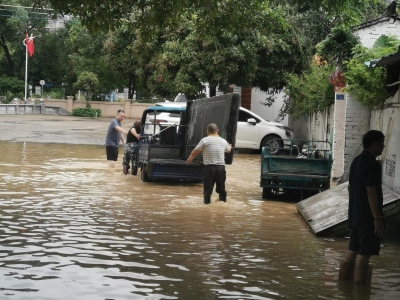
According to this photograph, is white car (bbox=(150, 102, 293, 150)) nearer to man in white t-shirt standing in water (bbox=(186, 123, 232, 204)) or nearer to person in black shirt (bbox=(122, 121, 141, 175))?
person in black shirt (bbox=(122, 121, 141, 175))

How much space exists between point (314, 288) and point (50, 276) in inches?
111

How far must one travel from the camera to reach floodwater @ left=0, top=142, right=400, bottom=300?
7727 mm

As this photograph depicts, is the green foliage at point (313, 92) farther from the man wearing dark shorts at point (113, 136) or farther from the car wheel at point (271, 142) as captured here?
the man wearing dark shorts at point (113, 136)

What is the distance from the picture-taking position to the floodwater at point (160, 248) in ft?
25.3

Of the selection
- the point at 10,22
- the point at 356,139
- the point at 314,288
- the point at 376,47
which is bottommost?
the point at 314,288

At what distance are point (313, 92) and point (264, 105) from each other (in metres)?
12.7

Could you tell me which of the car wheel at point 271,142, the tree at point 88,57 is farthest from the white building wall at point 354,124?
the tree at point 88,57

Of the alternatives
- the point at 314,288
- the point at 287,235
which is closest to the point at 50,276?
the point at 314,288

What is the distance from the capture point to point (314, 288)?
795 cm

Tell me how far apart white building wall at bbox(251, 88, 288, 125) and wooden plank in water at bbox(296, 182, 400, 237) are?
22735 millimetres

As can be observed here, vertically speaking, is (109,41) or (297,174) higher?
(109,41)

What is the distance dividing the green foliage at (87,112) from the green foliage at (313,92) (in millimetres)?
33390

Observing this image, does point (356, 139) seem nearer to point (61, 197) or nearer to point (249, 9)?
point (249, 9)

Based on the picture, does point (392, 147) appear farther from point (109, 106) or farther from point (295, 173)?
point (109, 106)
